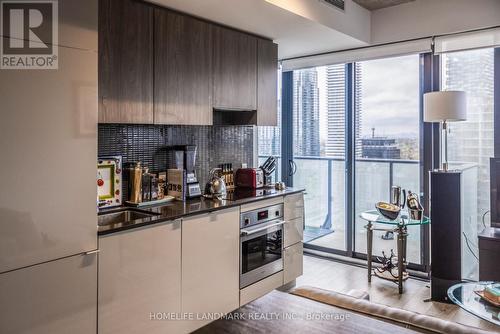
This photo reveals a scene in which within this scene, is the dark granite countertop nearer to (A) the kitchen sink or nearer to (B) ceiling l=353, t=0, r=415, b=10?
(A) the kitchen sink

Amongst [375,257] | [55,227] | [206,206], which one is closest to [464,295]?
[206,206]

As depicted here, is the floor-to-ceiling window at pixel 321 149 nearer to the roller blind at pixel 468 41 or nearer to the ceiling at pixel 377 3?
the ceiling at pixel 377 3

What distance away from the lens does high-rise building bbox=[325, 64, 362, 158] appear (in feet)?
14.2

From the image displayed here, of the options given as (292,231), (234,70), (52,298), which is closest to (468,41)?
(234,70)

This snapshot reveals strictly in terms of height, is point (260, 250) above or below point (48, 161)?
below

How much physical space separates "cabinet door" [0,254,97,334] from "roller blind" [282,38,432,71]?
3212mm

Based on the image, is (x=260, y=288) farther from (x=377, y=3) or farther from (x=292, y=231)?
(x=377, y=3)

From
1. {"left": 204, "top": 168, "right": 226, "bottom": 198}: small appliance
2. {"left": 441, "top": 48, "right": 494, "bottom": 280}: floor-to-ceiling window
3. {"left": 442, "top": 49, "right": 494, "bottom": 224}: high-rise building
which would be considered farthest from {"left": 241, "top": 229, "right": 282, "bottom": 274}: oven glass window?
{"left": 442, "top": 49, "right": 494, "bottom": 224}: high-rise building

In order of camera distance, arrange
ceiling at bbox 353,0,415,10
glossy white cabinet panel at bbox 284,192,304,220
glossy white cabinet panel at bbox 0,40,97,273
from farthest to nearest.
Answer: ceiling at bbox 353,0,415,10
glossy white cabinet panel at bbox 284,192,304,220
glossy white cabinet panel at bbox 0,40,97,273

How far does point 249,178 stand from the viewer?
3.80 meters

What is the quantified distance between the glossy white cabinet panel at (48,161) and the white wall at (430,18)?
115 inches

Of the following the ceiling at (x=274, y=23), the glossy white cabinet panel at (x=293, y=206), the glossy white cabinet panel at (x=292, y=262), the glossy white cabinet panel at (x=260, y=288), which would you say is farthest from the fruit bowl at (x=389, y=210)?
the ceiling at (x=274, y=23)

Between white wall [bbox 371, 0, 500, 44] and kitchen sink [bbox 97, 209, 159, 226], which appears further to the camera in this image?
white wall [bbox 371, 0, 500, 44]

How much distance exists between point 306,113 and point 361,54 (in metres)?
0.95
